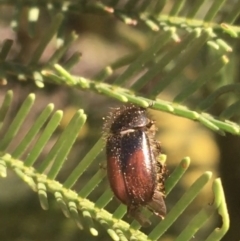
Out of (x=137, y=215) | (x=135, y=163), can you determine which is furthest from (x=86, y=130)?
(x=137, y=215)

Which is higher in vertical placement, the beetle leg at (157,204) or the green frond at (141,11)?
the green frond at (141,11)

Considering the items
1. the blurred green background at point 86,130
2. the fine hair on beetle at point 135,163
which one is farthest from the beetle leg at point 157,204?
the blurred green background at point 86,130

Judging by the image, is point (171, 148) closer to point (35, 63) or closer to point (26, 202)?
point (26, 202)

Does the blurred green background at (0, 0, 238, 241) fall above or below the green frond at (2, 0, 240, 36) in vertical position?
below

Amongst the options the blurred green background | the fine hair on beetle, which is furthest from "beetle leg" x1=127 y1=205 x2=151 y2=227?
the blurred green background

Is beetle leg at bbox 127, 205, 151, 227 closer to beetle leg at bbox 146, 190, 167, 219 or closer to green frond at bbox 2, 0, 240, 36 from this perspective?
beetle leg at bbox 146, 190, 167, 219

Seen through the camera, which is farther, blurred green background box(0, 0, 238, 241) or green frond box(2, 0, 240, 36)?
blurred green background box(0, 0, 238, 241)

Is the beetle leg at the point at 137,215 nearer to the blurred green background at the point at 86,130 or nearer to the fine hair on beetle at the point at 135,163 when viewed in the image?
the fine hair on beetle at the point at 135,163

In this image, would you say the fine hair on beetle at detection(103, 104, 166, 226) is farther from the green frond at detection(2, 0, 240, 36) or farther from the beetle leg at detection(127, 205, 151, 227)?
the green frond at detection(2, 0, 240, 36)

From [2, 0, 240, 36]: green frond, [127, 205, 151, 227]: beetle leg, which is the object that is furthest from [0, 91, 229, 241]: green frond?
[2, 0, 240, 36]: green frond
